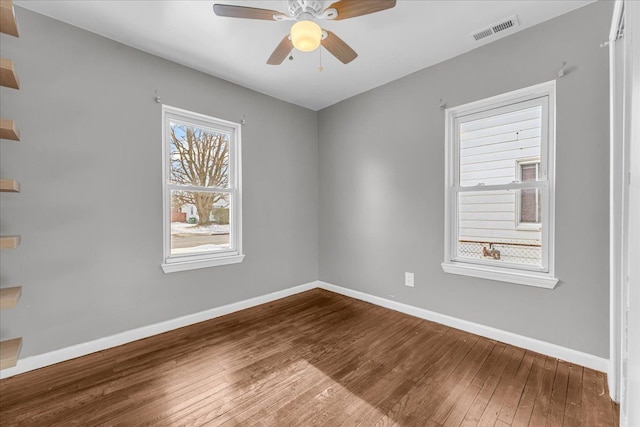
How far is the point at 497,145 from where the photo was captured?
8.28 ft

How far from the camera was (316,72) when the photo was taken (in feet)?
9.85

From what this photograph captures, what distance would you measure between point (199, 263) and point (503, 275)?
2939mm

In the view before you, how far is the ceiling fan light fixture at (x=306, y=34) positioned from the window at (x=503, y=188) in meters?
1.65

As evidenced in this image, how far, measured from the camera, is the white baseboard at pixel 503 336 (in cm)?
201

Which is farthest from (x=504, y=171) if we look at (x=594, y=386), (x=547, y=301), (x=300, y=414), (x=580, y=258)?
(x=300, y=414)

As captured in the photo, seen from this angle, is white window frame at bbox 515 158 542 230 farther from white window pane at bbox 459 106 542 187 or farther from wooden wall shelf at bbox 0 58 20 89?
wooden wall shelf at bbox 0 58 20 89

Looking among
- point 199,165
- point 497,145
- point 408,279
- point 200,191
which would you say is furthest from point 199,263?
point 497,145

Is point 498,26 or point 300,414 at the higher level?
point 498,26

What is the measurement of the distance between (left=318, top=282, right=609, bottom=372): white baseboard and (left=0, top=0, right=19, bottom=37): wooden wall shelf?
3609 millimetres

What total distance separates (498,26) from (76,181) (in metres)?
3.69

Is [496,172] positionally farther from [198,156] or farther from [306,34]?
[198,156]

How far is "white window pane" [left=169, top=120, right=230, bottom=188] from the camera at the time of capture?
285 cm

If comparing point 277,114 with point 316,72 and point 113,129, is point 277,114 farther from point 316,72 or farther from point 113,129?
point 113,129

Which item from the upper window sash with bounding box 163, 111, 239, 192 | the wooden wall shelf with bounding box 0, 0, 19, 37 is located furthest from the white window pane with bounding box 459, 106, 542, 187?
the wooden wall shelf with bounding box 0, 0, 19, 37
